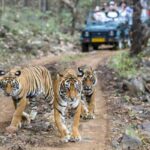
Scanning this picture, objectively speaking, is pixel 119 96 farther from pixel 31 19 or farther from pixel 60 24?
pixel 60 24

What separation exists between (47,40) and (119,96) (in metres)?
13.3

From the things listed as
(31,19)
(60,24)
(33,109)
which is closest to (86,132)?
(33,109)

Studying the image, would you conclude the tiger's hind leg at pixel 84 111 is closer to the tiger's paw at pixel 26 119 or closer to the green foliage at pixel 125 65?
the tiger's paw at pixel 26 119

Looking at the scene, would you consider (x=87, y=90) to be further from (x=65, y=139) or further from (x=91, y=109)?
(x=65, y=139)

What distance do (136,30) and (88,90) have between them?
9.76m

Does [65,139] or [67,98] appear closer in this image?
[67,98]

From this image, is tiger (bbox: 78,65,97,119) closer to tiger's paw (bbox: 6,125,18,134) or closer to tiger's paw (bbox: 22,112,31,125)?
tiger's paw (bbox: 22,112,31,125)

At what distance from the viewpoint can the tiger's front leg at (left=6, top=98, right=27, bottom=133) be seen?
756cm

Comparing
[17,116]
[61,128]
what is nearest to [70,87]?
[61,128]

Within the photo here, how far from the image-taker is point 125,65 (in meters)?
17.0

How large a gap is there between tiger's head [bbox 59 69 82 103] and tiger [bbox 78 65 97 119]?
1.45 meters

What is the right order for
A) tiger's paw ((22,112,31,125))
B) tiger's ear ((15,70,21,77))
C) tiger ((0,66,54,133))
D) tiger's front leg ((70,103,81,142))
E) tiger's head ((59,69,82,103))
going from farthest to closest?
tiger's paw ((22,112,31,125)), tiger's ear ((15,70,21,77)), tiger ((0,66,54,133)), tiger's front leg ((70,103,81,142)), tiger's head ((59,69,82,103))

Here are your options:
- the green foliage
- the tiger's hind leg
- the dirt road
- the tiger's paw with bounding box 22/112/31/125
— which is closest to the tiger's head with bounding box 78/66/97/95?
the tiger's hind leg

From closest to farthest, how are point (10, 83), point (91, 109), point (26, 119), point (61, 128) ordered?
point (61, 128), point (10, 83), point (26, 119), point (91, 109)
